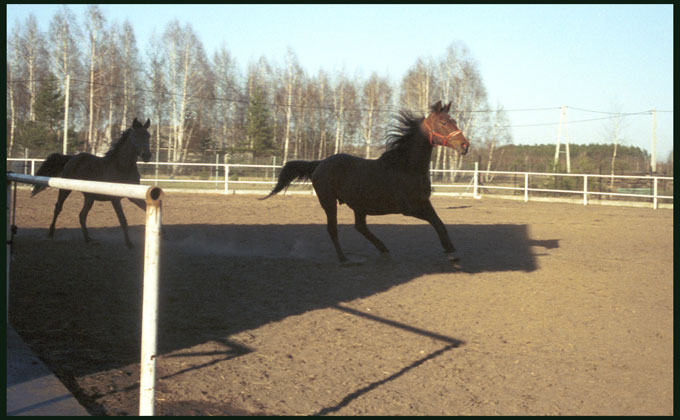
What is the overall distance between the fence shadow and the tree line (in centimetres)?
2441

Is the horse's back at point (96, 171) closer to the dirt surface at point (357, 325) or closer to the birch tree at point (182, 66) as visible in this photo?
the dirt surface at point (357, 325)

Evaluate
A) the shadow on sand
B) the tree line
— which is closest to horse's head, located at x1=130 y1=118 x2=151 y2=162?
the shadow on sand

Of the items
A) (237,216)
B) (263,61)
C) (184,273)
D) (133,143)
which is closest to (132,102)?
(263,61)

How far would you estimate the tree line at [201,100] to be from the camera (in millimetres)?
41344

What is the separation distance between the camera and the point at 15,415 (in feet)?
9.33

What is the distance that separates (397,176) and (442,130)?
86cm

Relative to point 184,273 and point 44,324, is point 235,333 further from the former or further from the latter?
point 184,273

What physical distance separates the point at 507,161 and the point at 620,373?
54.9 m

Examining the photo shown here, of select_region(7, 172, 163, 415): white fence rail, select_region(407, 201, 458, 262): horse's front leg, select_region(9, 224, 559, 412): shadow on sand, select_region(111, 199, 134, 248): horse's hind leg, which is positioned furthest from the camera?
select_region(111, 199, 134, 248): horse's hind leg

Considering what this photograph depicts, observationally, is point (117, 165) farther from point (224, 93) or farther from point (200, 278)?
point (224, 93)

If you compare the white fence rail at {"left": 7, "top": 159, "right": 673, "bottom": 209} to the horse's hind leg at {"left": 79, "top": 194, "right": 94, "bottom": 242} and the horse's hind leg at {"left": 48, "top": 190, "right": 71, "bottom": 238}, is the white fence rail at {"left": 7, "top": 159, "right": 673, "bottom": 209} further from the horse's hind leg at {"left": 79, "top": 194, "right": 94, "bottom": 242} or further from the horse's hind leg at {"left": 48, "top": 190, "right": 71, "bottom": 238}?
the horse's hind leg at {"left": 79, "top": 194, "right": 94, "bottom": 242}

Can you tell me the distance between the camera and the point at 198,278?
705 cm

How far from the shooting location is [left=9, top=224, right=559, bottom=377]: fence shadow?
458cm

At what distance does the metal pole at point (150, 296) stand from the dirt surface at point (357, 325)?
47 centimetres
